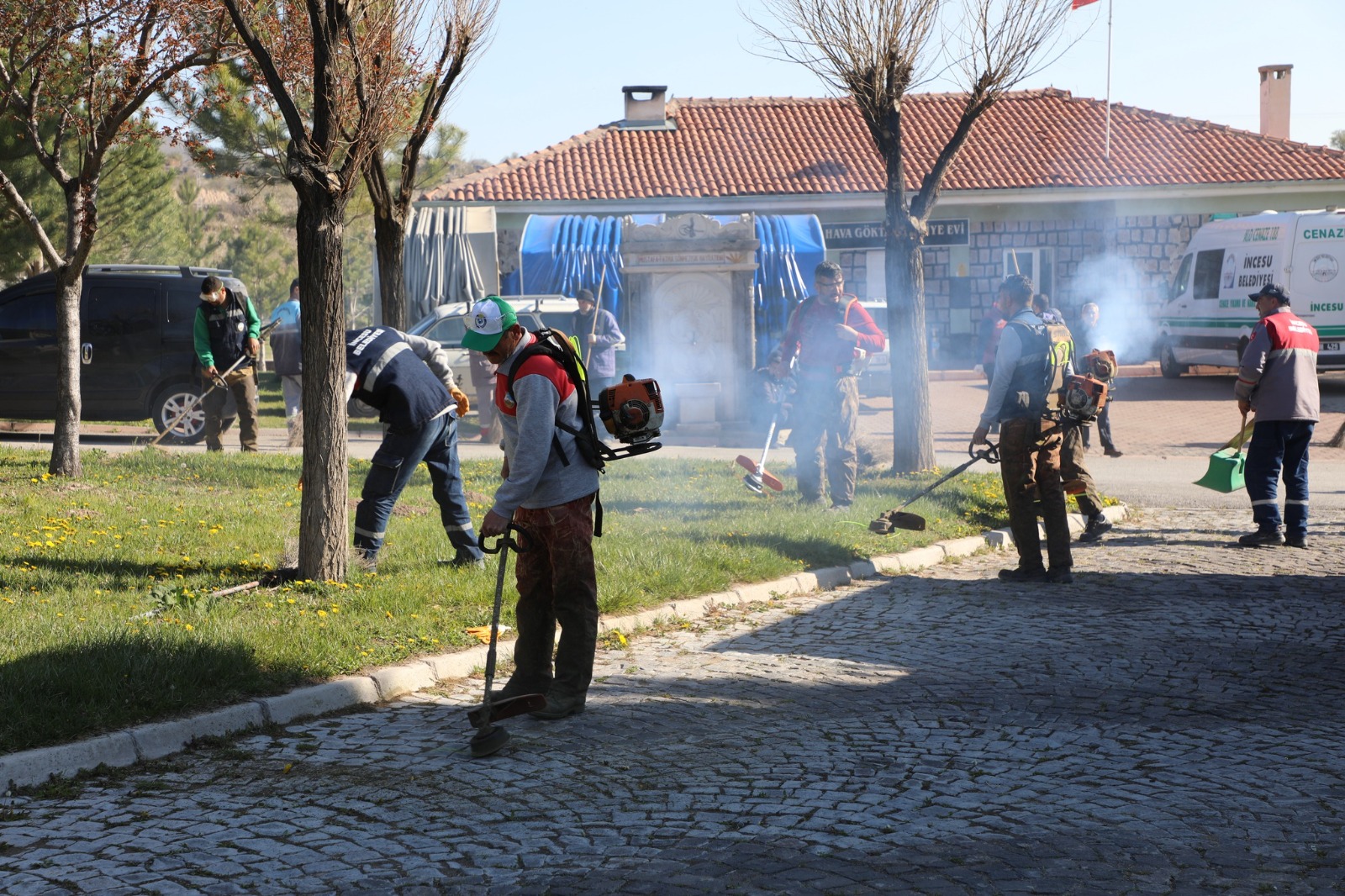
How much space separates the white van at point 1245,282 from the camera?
21.2 metres

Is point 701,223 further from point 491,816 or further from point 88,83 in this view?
point 491,816

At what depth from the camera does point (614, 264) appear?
21.1 m

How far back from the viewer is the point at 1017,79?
12.2m

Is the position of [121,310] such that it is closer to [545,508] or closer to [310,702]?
[310,702]

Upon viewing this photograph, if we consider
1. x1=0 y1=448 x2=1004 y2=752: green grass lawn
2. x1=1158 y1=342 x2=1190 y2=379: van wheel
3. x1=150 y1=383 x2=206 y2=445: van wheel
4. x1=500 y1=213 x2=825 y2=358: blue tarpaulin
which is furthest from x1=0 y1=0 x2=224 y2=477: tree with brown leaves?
x1=1158 y1=342 x2=1190 y2=379: van wheel

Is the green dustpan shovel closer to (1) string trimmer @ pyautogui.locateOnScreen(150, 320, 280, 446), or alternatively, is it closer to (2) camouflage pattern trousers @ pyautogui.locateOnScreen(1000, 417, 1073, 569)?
(2) camouflage pattern trousers @ pyautogui.locateOnScreen(1000, 417, 1073, 569)

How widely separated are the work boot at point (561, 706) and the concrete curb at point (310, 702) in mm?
911

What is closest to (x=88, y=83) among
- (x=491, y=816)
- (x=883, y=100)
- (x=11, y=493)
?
(x=11, y=493)

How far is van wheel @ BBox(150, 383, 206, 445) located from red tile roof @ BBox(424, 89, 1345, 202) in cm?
1331

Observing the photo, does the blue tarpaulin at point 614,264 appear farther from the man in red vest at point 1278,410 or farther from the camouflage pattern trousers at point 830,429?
the man in red vest at point 1278,410

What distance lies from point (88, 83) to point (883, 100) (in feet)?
23.3

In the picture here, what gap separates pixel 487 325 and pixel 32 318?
12901mm

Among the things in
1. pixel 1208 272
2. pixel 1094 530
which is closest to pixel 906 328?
pixel 1094 530

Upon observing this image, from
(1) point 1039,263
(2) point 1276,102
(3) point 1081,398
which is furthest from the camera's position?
(2) point 1276,102
